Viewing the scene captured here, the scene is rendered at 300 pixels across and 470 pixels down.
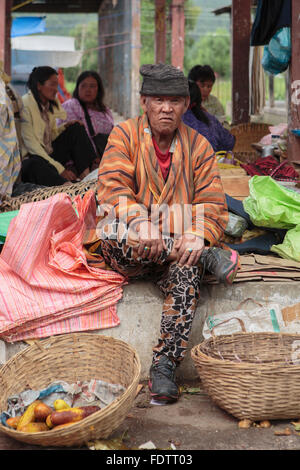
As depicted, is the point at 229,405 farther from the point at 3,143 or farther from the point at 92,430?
the point at 3,143

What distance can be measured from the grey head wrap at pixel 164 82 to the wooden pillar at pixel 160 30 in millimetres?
9651

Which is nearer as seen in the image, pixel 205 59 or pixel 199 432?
pixel 199 432

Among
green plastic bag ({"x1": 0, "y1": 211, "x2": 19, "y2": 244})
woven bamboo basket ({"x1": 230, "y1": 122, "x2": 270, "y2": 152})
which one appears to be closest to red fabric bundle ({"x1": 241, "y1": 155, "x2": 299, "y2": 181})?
green plastic bag ({"x1": 0, "y1": 211, "x2": 19, "y2": 244})

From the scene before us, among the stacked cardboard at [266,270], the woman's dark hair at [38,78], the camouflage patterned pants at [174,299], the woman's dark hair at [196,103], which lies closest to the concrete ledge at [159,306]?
the stacked cardboard at [266,270]

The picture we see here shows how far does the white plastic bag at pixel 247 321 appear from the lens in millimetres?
3412

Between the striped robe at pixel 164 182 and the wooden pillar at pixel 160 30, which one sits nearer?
the striped robe at pixel 164 182

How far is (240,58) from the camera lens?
8.64 metres

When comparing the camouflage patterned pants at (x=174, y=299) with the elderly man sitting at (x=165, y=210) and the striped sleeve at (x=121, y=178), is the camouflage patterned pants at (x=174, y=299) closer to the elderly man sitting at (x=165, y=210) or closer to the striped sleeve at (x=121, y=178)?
the elderly man sitting at (x=165, y=210)

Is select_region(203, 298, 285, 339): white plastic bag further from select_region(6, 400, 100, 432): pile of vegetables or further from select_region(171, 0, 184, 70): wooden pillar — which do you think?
select_region(171, 0, 184, 70): wooden pillar

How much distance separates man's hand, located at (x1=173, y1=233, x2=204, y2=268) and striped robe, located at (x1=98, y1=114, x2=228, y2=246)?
0.09 metres

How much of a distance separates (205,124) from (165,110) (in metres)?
2.83

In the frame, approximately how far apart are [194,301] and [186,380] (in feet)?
1.81

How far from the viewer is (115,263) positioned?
3.44 m

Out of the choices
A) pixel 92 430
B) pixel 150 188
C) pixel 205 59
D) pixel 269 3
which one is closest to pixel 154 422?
pixel 92 430
